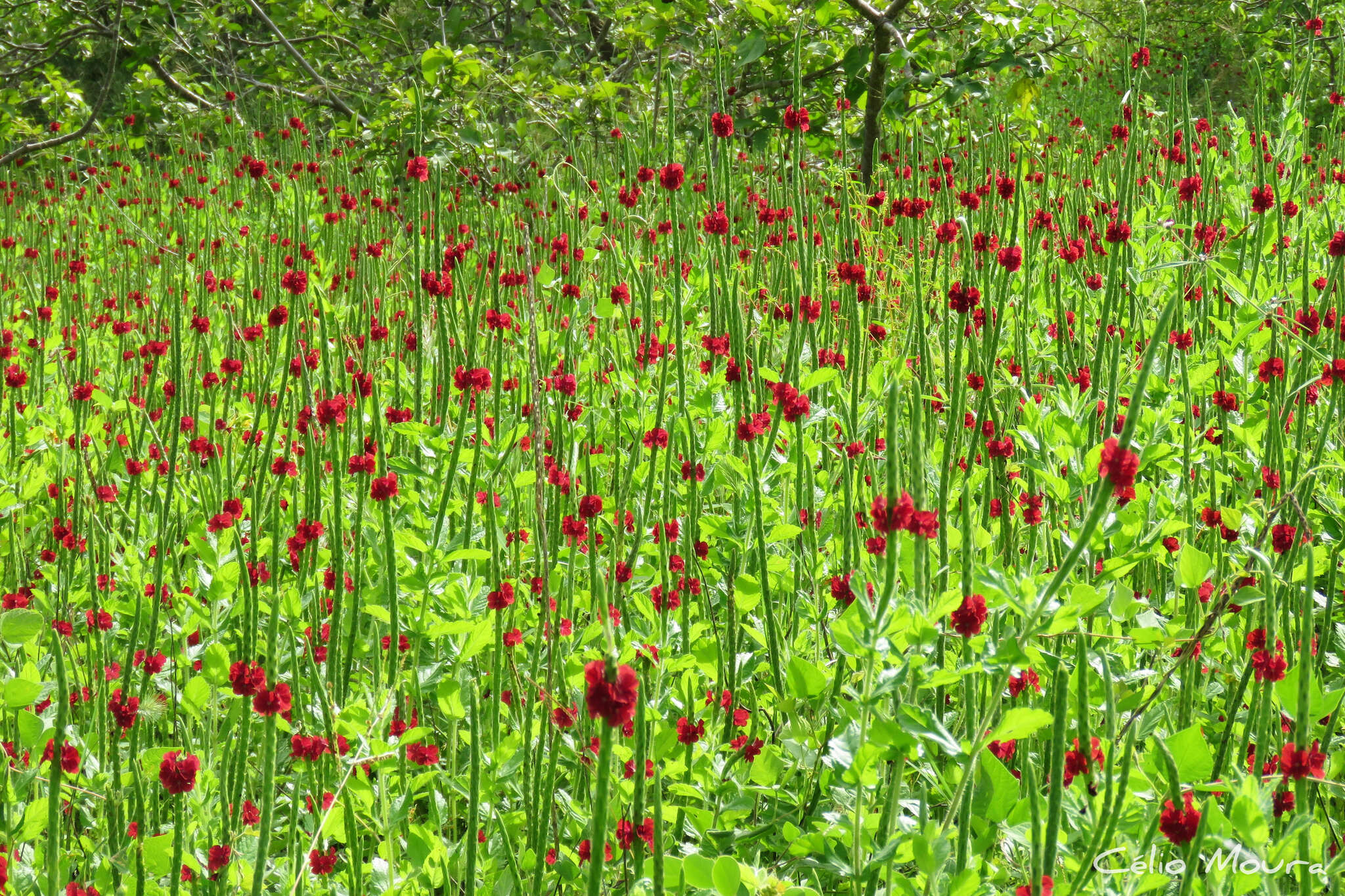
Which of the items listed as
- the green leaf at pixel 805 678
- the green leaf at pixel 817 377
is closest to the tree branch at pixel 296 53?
the green leaf at pixel 817 377

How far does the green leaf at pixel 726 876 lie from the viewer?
0.77 meters

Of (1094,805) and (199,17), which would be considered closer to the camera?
(1094,805)

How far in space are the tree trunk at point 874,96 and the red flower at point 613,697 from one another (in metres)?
3.74

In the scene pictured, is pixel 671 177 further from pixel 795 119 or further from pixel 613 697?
pixel 613 697

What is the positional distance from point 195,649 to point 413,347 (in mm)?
689

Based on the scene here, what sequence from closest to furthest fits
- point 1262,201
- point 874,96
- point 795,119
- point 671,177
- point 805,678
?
point 805,678
point 671,177
point 795,119
point 1262,201
point 874,96

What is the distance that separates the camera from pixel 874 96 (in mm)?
4121

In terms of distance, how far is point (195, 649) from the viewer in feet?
4.95

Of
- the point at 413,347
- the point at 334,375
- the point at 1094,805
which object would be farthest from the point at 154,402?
the point at 1094,805

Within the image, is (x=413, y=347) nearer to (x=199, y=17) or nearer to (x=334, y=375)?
(x=334, y=375)

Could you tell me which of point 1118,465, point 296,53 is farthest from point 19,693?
point 296,53
